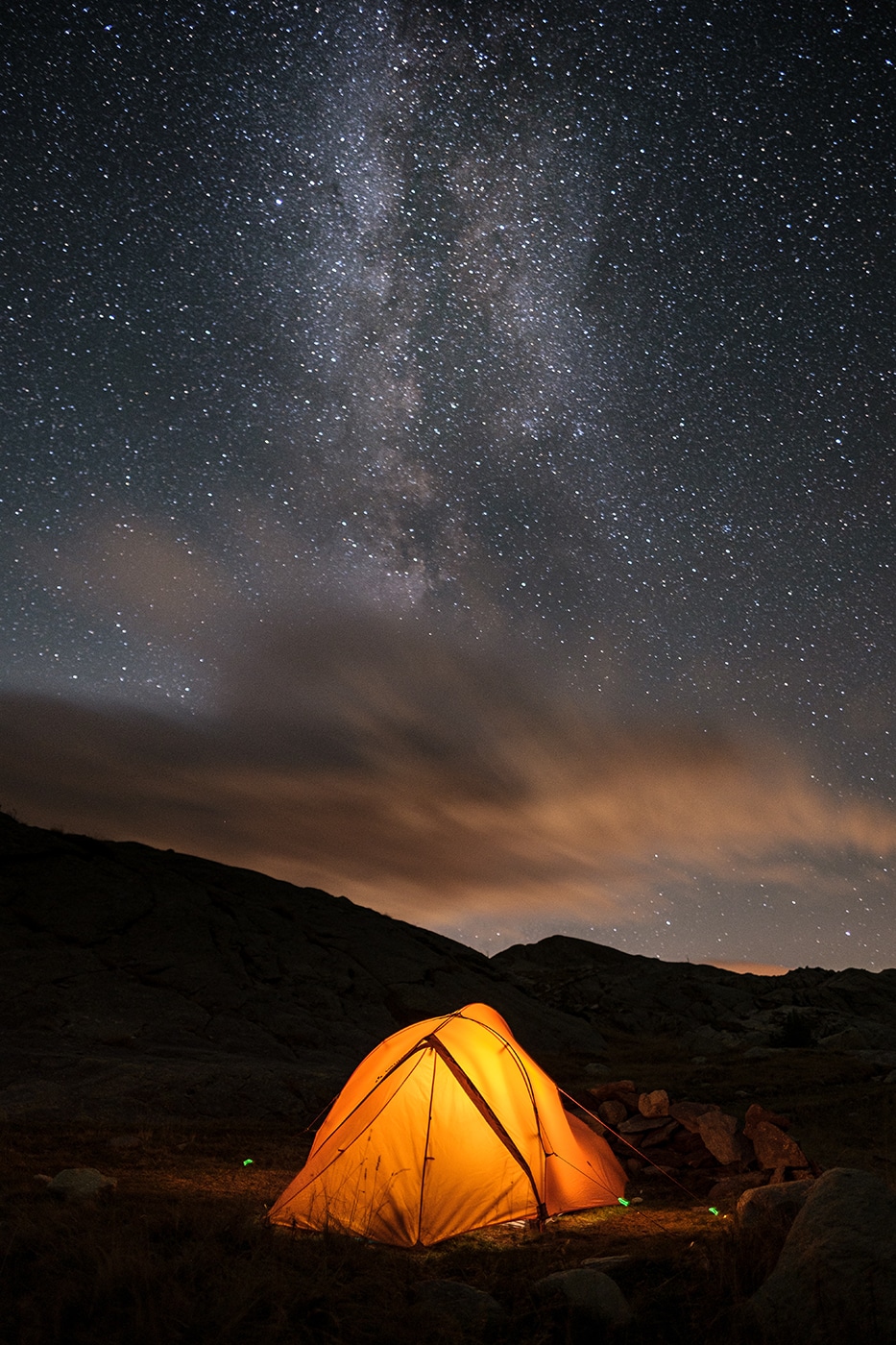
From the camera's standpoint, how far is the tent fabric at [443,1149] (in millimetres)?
8875

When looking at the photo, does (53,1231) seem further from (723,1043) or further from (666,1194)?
(723,1043)

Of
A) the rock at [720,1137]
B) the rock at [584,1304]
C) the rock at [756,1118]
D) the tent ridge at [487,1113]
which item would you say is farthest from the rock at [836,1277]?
the rock at [756,1118]

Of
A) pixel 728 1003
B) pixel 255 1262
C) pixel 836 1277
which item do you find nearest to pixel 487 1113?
pixel 255 1262

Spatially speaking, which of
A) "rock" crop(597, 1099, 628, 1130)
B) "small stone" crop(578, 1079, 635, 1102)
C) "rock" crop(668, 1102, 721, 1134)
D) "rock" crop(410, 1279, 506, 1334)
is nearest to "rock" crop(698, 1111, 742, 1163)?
"rock" crop(668, 1102, 721, 1134)

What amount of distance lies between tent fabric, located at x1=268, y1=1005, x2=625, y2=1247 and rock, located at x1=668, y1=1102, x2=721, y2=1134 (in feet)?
8.42

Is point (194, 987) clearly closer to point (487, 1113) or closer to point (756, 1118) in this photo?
point (487, 1113)

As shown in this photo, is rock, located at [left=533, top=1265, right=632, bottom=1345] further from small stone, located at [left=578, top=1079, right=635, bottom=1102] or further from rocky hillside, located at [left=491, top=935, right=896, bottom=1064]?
rocky hillside, located at [left=491, top=935, right=896, bottom=1064]

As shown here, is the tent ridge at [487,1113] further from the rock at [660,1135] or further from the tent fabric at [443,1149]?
the rock at [660,1135]

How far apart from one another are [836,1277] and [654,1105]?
864cm

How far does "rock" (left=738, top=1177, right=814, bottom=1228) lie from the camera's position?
24.9 ft

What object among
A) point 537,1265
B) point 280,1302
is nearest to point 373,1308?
point 280,1302

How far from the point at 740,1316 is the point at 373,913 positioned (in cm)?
3291

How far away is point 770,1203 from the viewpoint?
7754 millimetres

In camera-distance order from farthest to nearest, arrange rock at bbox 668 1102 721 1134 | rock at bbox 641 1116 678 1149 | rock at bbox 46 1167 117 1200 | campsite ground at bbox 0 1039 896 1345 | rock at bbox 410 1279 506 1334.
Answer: rock at bbox 641 1116 678 1149 < rock at bbox 668 1102 721 1134 < rock at bbox 46 1167 117 1200 < rock at bbox 410 1279 506 1334 < campsite ground at bbox 0 1039 896 1345
